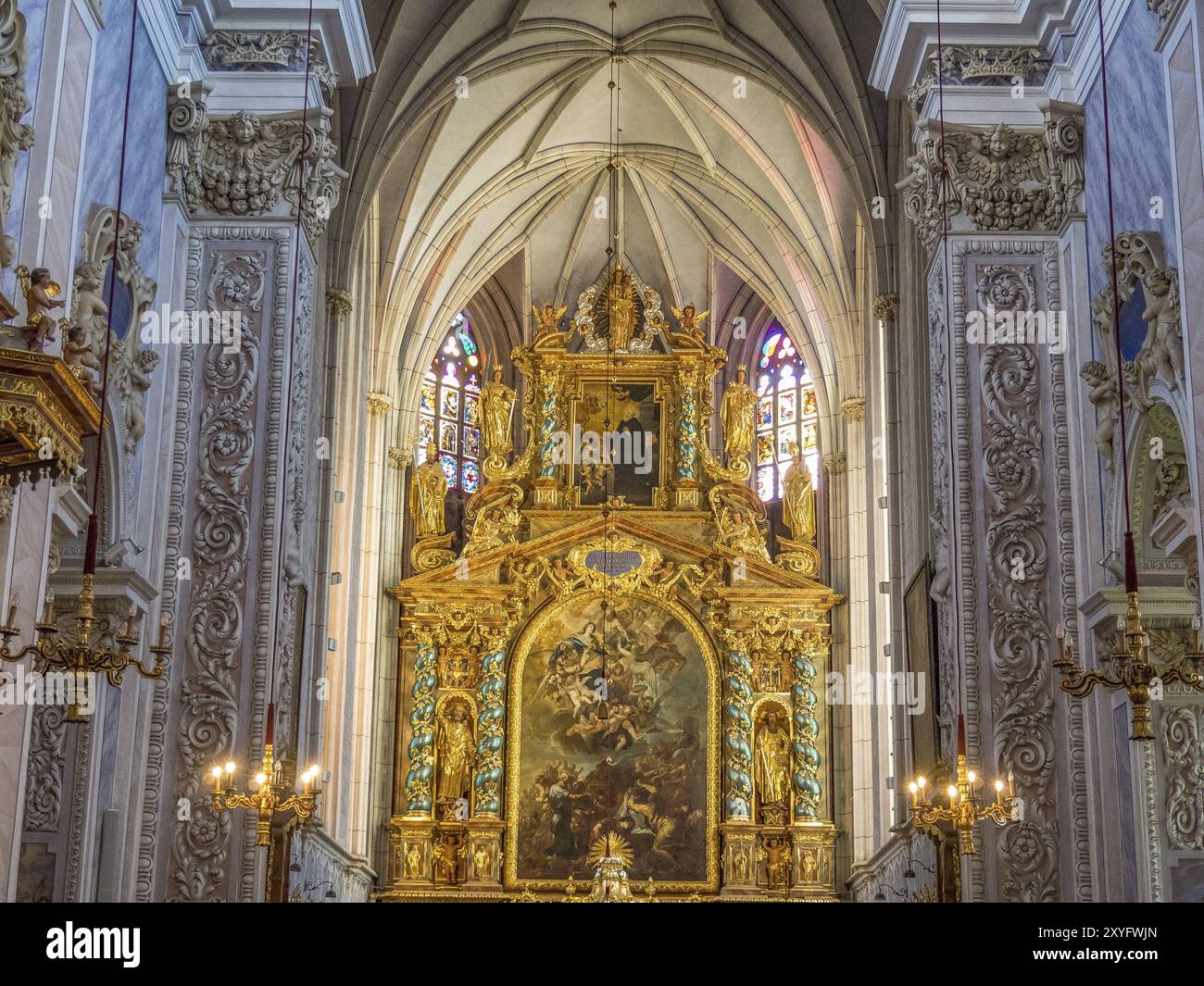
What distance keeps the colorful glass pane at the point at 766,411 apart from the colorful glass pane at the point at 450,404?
4.80 meters

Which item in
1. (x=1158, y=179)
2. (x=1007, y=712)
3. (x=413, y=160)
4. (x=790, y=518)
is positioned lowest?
(x=1007, y=712)

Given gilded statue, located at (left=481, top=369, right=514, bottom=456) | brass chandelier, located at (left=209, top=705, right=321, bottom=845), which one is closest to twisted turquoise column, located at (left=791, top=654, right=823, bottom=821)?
gilded statue, located at (left=481, top=369, right=514, bottom=456)

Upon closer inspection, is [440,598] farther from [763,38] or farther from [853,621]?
[763,38]

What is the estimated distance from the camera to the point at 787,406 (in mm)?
28875

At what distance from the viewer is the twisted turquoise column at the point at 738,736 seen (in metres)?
25.4

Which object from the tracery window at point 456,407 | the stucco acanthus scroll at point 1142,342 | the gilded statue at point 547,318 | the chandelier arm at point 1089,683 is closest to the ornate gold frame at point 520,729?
the tracery window at point 456,407

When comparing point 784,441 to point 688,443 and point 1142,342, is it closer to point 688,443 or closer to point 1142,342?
point 688,443

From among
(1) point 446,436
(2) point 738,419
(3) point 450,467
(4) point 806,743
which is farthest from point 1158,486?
(1) point 446,436

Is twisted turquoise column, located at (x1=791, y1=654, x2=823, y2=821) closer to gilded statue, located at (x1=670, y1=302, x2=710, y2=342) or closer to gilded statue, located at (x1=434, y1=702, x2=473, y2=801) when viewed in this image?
gilded statue, located at (x1=434, y1=702, x2=473, y2=801)

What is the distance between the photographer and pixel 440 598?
26.1 metres

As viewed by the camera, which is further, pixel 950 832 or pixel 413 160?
pixel 413 160
